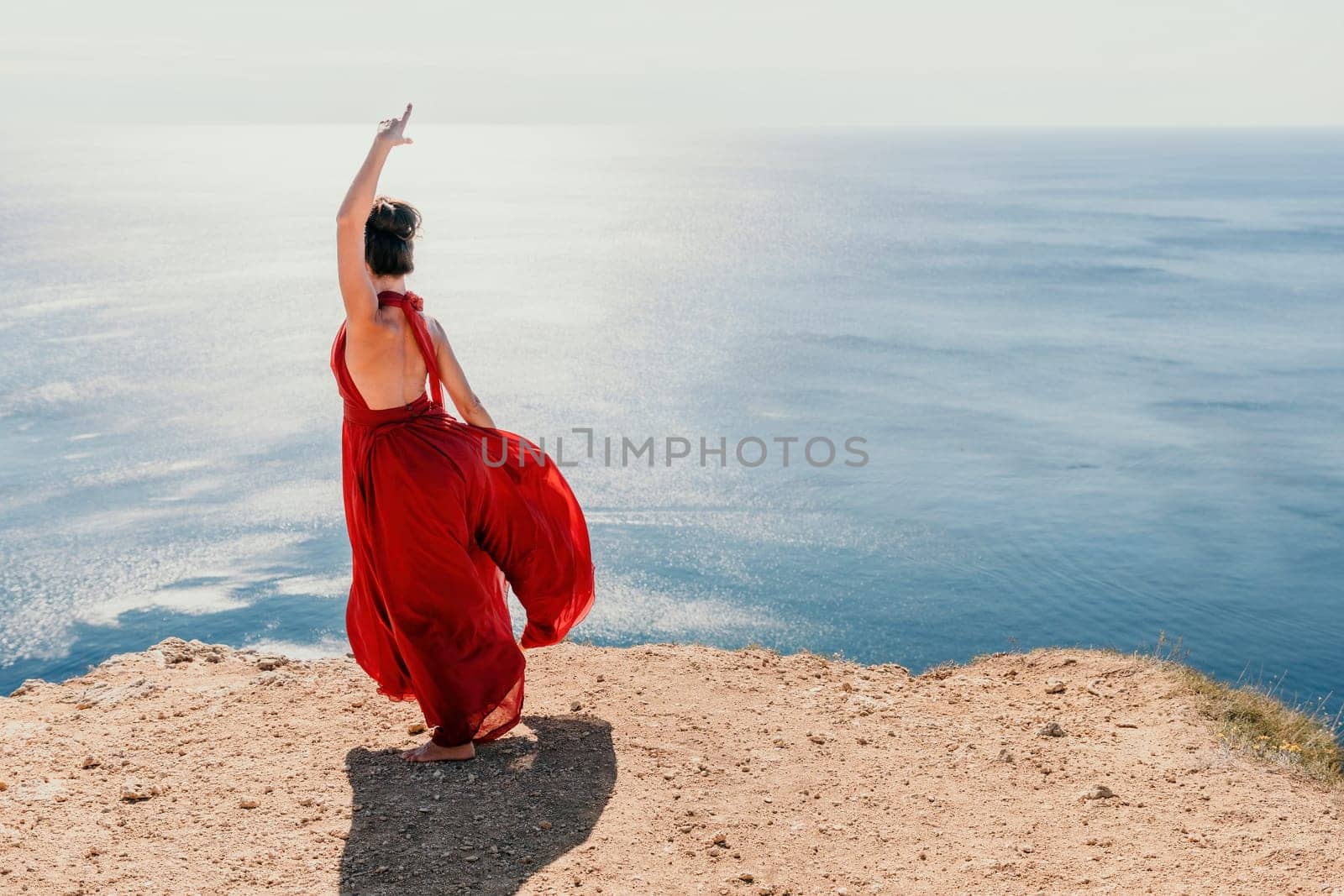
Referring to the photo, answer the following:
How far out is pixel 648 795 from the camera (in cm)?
550

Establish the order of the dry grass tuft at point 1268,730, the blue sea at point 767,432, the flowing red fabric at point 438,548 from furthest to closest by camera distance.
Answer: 1. the blue sea at point 767,432
2. the dry grass tuft at point 1268,730
3. the flowing red fabric at point 438,548

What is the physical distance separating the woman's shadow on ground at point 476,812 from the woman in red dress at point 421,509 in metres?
0.20

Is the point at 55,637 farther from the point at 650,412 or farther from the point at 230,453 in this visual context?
the point at 650,412

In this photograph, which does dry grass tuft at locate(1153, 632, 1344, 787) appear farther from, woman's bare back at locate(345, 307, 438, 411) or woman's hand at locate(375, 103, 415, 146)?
woman's hand at locate(375, 103, 415, 146)

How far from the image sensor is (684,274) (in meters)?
61.5

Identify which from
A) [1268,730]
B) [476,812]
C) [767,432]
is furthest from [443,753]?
[767,432]

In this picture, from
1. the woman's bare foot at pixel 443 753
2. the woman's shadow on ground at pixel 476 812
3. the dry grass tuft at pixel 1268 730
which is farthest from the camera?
the dry grass tuft at pixel 1268 730

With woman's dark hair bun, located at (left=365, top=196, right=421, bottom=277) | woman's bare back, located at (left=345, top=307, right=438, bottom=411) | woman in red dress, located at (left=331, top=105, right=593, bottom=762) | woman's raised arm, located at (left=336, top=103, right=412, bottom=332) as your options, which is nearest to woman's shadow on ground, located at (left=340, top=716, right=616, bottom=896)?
woman in red dress, located at (left=331, top=105, right=593, bottom=762)

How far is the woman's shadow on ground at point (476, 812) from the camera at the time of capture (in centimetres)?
471

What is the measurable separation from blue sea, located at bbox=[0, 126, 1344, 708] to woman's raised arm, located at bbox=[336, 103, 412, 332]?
13246mm

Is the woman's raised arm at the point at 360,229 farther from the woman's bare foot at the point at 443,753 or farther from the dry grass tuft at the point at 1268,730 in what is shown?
the dry grass tuft at the point at 1268,730

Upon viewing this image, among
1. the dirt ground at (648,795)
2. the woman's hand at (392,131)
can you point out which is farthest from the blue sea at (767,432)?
the woman's hand at (392,131)

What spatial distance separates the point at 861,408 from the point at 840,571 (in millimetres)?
12563

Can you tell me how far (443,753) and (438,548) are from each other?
111 cm
